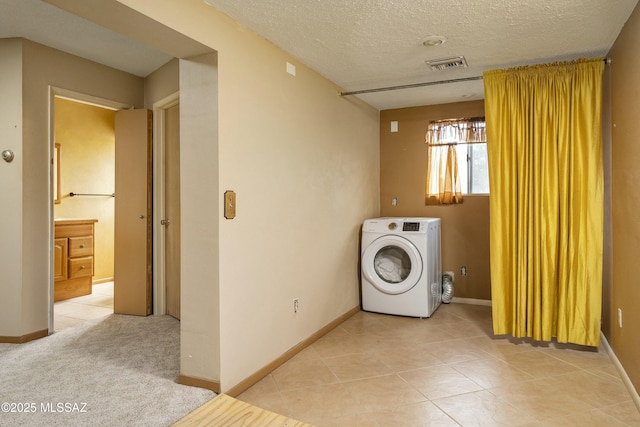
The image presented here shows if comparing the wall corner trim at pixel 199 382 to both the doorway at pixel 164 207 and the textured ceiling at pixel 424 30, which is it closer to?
the doorway at pixel 164 207

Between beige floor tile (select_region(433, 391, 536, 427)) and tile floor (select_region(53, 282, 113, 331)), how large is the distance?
10.7 ft

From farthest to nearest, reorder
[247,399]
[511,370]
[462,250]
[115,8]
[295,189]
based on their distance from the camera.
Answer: [462,250] → [295,189] → [511,370] → [247,399] → [115,8]

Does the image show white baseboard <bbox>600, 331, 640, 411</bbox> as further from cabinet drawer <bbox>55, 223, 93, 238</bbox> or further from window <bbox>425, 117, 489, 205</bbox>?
cabinet drawer <bbox>55, 223, 93, 238</bbox>

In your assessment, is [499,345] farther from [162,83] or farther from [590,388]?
[162,83]

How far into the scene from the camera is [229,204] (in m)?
2.32

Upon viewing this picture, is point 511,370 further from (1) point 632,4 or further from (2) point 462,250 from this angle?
(1) point 632,4

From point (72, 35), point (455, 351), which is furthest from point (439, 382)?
point (72, 35)

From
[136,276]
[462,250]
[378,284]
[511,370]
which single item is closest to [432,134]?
[462,250]

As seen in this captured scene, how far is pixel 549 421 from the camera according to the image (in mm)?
2078

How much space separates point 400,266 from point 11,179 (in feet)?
11.3

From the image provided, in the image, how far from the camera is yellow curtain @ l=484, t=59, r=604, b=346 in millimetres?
2893

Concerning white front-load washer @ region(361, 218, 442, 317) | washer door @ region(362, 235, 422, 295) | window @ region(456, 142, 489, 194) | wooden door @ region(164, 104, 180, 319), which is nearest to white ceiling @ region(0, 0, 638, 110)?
wooden door @ region(164, 104, 180, 319)

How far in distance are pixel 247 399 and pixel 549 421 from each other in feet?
5.29

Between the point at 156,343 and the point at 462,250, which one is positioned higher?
the point at 462,250
